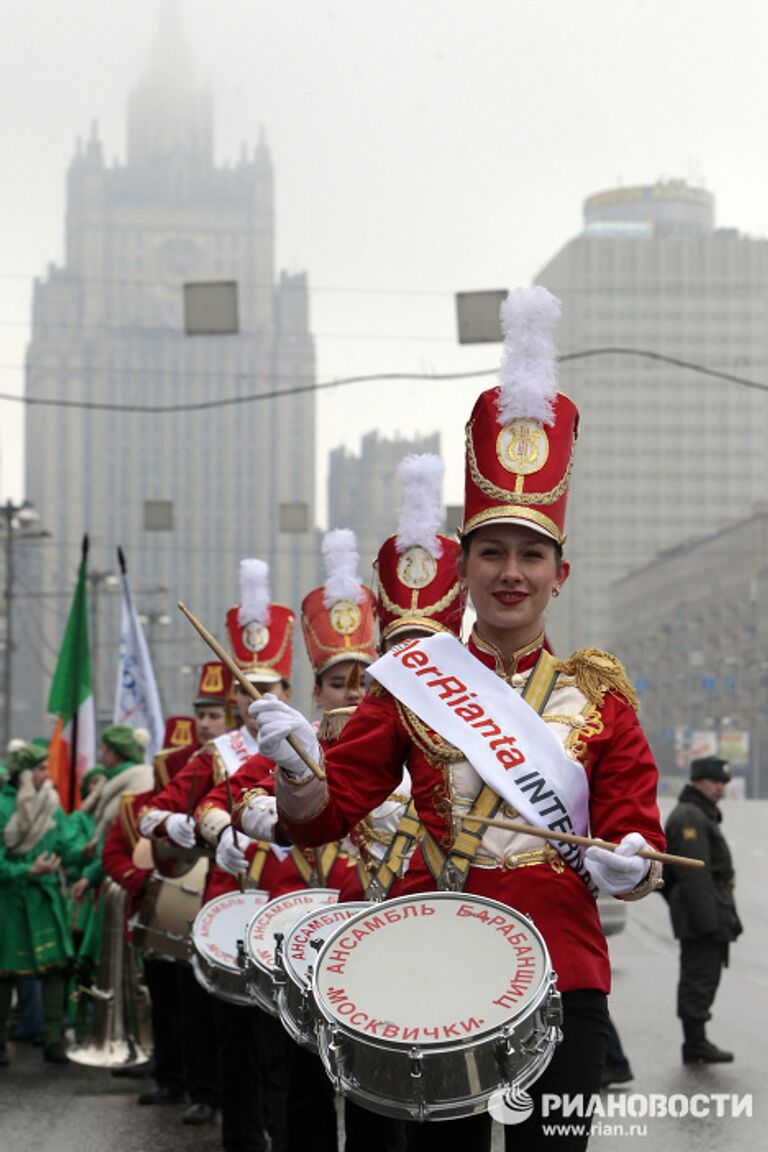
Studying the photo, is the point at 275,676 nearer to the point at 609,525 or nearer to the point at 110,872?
the point at 110,872

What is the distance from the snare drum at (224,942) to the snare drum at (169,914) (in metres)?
1.82

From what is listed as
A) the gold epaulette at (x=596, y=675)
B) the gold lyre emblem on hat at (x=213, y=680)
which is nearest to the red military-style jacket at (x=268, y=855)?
the gold epaulette at (x=596, y=675)

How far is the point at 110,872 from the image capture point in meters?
11.8

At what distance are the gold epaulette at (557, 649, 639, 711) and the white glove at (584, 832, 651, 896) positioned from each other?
483 millimetres

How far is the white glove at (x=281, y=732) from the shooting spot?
4680 millimetres

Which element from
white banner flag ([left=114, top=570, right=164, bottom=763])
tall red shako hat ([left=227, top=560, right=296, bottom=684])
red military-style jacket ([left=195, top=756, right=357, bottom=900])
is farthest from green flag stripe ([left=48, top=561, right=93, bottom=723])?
red military-style jacket ([left=195, top=756, right=357, bottom=900])

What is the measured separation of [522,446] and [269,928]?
2472 mm

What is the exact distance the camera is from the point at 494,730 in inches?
202

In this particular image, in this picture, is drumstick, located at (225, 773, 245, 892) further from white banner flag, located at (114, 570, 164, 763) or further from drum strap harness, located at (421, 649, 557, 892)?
white banner flag, located at (114, 570, 164, 763)

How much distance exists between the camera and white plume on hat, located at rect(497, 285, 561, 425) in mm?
5227

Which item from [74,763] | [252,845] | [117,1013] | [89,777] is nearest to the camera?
[252,845]

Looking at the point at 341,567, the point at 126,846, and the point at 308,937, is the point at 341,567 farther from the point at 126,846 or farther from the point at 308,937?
the point at 308,937

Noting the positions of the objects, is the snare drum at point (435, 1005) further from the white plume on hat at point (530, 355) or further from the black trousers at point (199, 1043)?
the black trousers at point (199, 1043)

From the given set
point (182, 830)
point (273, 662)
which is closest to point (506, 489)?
point (182, 830)
